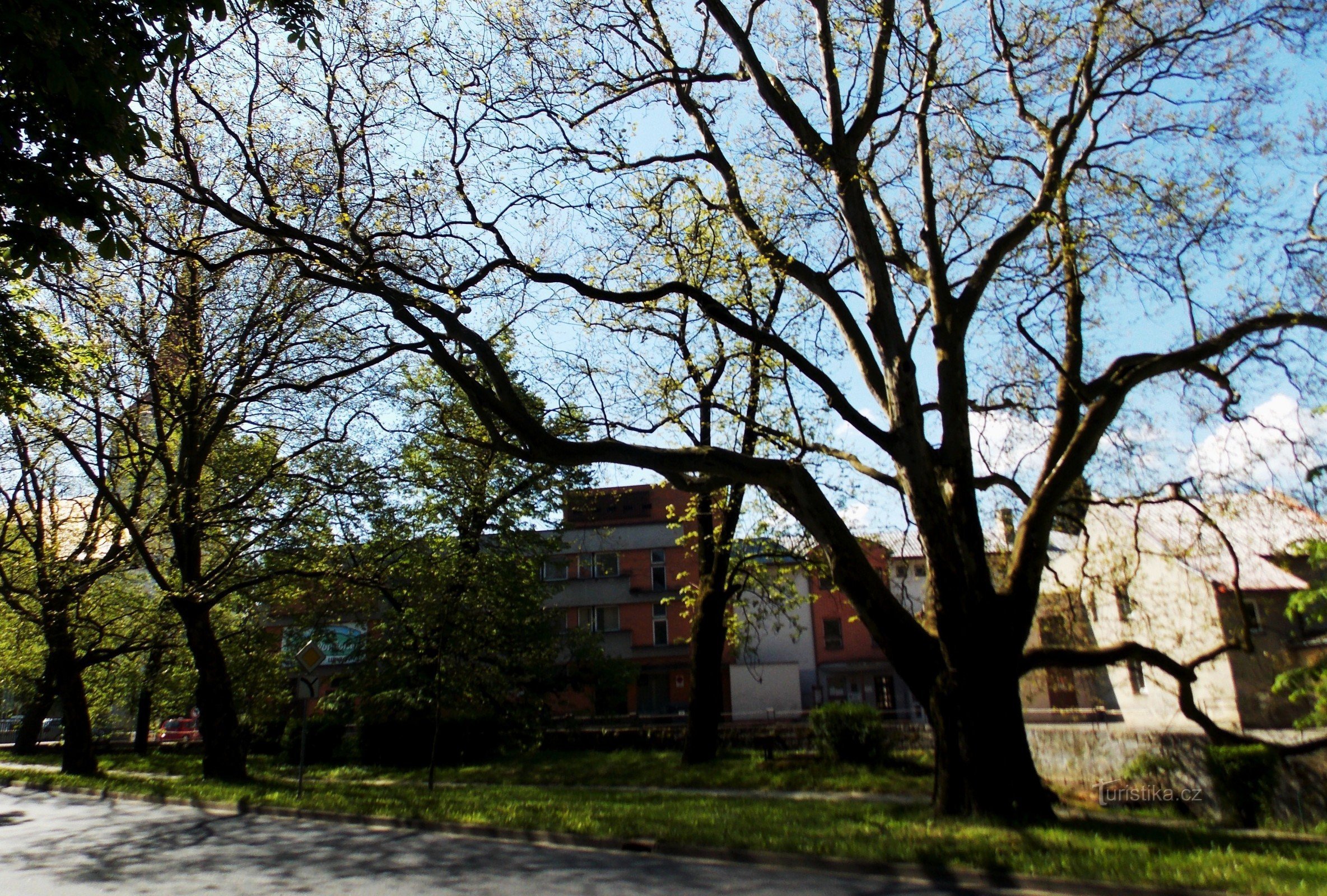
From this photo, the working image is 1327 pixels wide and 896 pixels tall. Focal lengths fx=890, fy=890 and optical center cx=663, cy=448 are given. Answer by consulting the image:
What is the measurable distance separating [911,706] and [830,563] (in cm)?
3537

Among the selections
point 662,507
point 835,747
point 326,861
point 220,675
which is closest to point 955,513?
point 326,861

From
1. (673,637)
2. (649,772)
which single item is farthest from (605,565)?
(649,772)

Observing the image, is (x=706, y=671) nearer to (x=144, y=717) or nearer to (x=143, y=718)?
(x=144, y=717)

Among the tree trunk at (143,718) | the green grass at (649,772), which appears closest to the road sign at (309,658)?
the green grass at (649,772)

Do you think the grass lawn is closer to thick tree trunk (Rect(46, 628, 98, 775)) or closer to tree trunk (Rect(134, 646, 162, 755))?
thick tree trunk (Rect(46, 628, 98, 775))

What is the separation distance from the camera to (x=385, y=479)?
19.3 meters

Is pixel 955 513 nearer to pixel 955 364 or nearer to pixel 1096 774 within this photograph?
pixel 955 364

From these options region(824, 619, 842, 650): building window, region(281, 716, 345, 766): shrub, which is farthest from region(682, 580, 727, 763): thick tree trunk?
region(824, 619, 842, 650): building window

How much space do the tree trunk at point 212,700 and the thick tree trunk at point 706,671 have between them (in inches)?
401

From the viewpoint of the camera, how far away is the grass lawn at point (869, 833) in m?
7.20

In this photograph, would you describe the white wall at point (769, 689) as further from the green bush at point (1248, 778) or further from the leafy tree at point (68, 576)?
the green bush at point (1248, 778)

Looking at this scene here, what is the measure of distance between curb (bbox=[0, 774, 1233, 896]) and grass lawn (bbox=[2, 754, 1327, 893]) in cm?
9

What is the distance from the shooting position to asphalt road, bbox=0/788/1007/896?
Answer: 7551 millimetres

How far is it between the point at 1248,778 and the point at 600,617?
36693 millimetres
